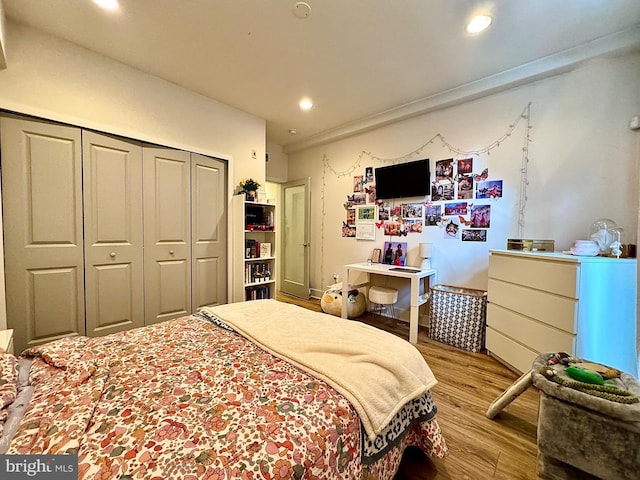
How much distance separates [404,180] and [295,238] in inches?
89.8

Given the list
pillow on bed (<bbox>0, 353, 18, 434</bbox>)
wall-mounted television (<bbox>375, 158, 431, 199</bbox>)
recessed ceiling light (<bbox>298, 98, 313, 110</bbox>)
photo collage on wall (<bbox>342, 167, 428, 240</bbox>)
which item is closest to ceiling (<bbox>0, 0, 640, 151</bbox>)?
recessed ceiling light (<bbox>298, 98, 313, 110</bbox>)

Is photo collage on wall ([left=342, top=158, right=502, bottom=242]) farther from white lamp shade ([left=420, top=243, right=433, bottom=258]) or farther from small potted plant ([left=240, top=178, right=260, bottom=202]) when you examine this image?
small potted plant ([left=240, top=178, right=260, bottom=202])

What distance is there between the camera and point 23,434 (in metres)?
0.75

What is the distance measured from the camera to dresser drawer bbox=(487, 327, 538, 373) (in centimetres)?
Answer: 205

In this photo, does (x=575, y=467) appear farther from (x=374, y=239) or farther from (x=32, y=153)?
(x=32, y=153)

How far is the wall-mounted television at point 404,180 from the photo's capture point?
315 cm

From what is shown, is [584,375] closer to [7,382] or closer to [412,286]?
[412,286]

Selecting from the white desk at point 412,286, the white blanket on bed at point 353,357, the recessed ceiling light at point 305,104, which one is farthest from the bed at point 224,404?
the recessed ceiling light at point 305,104

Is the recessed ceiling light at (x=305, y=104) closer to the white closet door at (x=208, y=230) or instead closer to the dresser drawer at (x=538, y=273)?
the white closet door at (x=208, y=230)

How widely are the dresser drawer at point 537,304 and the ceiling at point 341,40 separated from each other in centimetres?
199

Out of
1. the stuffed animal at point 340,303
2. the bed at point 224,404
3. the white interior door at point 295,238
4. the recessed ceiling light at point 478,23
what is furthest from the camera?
the white interior door at point 295,238

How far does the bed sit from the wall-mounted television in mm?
2284

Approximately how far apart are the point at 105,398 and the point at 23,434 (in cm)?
21

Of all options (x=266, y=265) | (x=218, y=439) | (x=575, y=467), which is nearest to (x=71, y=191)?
(x=266, y=265)
